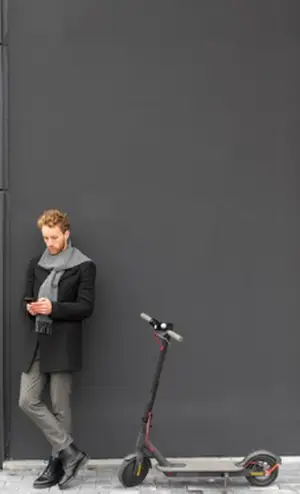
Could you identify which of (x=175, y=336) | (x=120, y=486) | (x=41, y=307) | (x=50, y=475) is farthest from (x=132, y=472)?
(x=41, y=307)

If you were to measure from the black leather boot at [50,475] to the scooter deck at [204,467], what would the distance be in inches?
28.3

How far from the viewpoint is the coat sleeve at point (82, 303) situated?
4.74 metres

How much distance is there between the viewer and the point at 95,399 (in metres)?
5.34

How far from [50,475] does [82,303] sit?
123cm

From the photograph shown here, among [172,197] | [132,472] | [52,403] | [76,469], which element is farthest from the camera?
[172,197]

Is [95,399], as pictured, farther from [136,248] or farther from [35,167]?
[35,167]

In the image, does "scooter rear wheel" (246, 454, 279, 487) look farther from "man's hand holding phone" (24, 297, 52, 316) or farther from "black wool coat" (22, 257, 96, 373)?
"man's hand holding phone" (24, 297, 52, 316)

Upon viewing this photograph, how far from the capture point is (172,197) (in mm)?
5379

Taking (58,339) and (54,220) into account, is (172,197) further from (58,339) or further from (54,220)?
(58,339)

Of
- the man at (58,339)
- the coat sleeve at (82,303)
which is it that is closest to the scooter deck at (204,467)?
the man at (58,339)

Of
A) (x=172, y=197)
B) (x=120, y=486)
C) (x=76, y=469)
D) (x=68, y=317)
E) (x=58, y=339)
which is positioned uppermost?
(x=172, y=197)

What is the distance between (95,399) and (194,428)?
2.60ft

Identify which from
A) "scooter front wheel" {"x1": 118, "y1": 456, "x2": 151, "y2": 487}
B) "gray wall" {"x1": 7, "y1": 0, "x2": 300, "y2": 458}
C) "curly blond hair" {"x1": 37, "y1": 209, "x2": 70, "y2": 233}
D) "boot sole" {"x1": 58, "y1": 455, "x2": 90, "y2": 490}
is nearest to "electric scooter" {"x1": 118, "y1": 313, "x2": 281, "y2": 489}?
"scooter front wheel" {"x1": 118, "y1": 456, "x2": 151, "y2": 487}

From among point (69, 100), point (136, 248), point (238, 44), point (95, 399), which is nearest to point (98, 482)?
point (95, 399)
